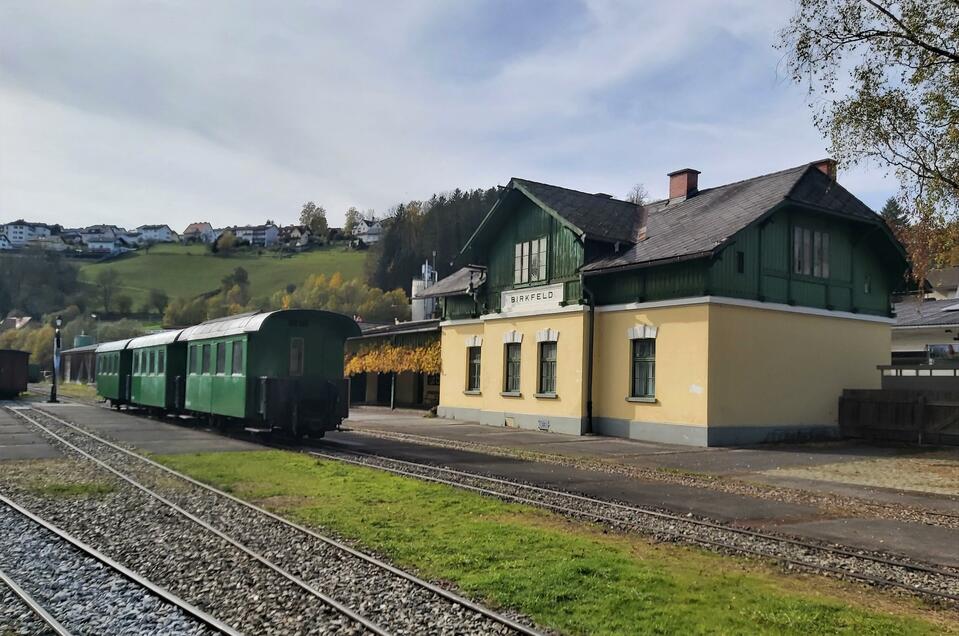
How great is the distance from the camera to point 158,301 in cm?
9712

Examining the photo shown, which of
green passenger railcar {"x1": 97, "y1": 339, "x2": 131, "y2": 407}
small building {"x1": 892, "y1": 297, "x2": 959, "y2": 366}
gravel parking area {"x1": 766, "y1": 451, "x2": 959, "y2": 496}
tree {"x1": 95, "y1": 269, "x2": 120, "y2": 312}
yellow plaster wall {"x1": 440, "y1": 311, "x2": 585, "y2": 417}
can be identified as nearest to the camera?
gravel parking area {"x1": 766, "y1": 451, "x2": 959, "y2": 496}

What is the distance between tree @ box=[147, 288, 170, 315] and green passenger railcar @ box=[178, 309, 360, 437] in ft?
270

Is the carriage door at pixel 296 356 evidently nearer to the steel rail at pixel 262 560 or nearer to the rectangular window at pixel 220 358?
the rectangular window at pixel 220 358

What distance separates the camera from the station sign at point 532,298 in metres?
23.3

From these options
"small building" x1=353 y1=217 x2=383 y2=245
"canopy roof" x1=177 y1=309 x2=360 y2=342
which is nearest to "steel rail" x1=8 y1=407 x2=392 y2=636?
"canopy roof" x1=177 y1=309 x2=360 y2=342

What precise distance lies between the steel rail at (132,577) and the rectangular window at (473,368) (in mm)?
18111

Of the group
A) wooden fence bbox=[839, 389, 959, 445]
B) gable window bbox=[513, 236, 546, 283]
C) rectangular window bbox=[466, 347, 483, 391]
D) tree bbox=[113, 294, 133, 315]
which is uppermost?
tree bbox=[113, 294, 133, 315]

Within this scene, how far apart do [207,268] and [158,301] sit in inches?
643

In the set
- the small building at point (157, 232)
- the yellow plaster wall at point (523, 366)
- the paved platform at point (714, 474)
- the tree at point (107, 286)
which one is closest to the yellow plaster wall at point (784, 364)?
the paved platform at point (714, 474)

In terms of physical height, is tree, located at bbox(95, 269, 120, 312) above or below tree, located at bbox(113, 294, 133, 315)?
above

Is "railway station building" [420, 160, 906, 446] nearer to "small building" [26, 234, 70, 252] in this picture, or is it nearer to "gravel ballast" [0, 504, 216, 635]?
"gravel ballast" [0, 504, 216, 635]

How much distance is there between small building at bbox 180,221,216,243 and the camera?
151375 mm

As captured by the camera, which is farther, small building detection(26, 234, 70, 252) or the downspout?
small building detection(26, 234, 70, 252)

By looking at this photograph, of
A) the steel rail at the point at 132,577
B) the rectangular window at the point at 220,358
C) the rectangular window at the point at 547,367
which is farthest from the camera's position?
the rectangular window at the point at 547,367
